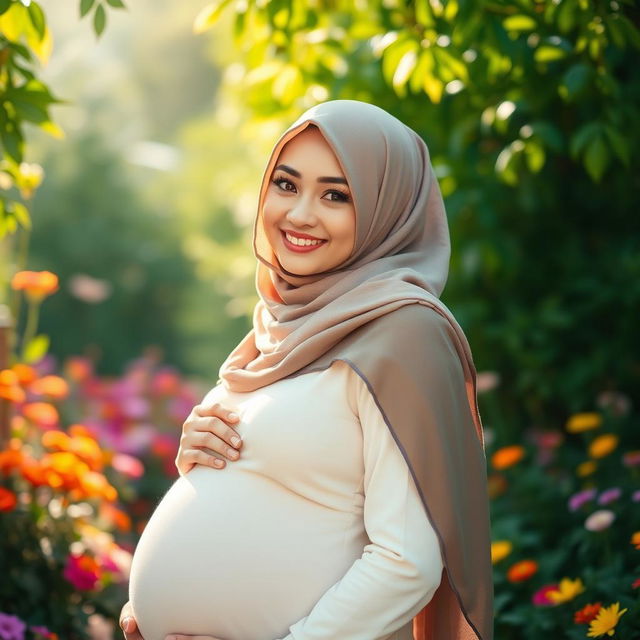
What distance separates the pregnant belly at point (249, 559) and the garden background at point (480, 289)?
866 mm

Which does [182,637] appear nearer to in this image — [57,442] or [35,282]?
[57,442]

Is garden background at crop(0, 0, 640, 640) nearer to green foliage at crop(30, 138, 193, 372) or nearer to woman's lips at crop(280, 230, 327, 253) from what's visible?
green foliage at crop(30, 138, 193, 372)

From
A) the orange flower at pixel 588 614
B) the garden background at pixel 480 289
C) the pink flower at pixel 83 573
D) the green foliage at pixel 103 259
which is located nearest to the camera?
the orange flower at pixel 588 614

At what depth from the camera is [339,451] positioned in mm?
1729

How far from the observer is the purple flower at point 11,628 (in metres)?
2.53

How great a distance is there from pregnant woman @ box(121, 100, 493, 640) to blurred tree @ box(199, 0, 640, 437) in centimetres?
83

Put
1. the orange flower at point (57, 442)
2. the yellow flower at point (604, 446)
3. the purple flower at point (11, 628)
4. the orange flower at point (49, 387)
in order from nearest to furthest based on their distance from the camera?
the purple flower at point (11, 628) → the orange flower at point (57, 442) → the yellow flower at point (604, 446) → the orange flower at point (49, 387)

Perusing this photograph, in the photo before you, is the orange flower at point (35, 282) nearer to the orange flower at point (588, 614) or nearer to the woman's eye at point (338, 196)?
the woman's eye at point (338, 196)

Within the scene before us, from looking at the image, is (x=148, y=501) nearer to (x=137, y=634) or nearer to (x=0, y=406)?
(x=0, y=406)

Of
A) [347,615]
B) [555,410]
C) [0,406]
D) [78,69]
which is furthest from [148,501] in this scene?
[78,69]

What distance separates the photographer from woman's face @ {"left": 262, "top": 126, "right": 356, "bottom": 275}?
6.03 feet

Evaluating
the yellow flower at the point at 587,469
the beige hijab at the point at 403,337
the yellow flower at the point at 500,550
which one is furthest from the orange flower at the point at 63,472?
the yellow flower at the point at 587,469

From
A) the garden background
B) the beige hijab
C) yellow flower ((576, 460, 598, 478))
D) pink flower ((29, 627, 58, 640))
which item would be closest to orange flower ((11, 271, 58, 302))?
the garden background

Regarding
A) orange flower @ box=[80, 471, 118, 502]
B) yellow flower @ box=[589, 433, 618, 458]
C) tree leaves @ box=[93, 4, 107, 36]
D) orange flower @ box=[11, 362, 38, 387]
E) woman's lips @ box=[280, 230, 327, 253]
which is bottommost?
yellow flower @ box=[589, 433, 618, 458]
